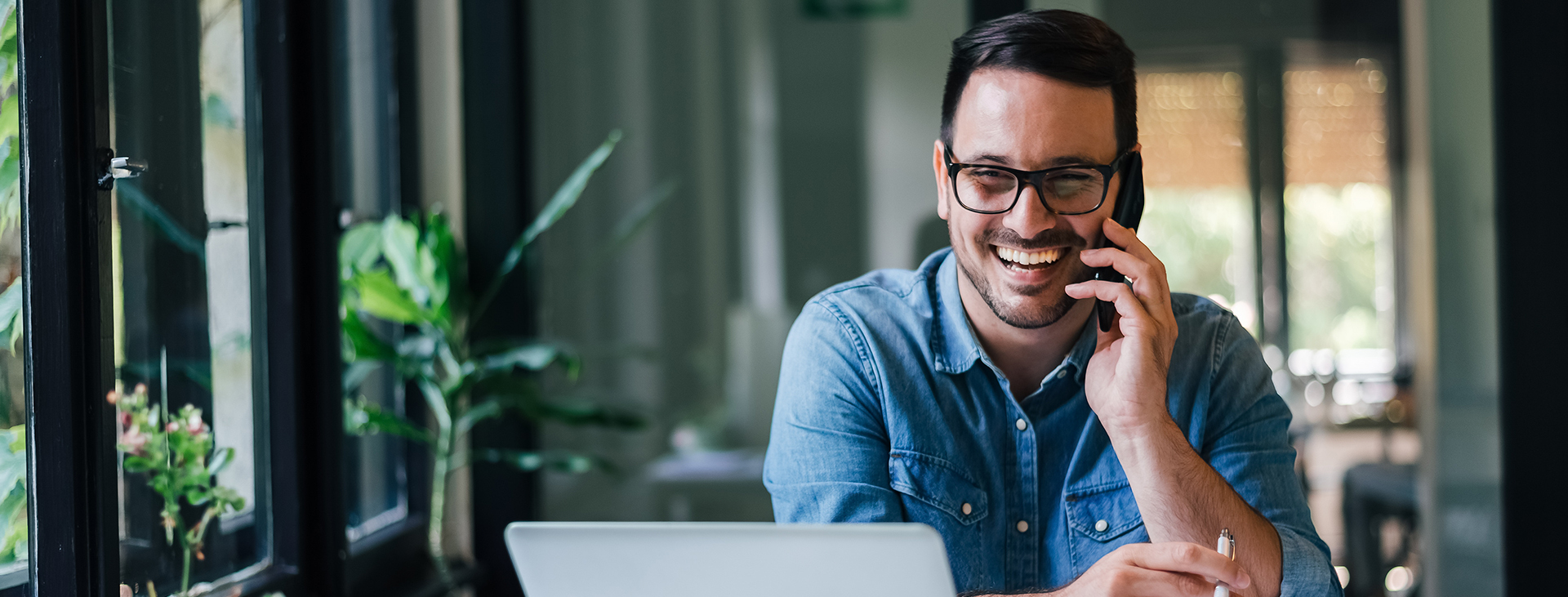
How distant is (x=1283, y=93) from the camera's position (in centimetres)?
262

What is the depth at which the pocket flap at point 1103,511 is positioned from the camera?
129 centimetres

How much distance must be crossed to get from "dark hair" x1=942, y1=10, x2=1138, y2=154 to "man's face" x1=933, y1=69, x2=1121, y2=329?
0.5 inches

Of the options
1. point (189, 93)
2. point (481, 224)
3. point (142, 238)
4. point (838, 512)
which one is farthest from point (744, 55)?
point (838, 512)

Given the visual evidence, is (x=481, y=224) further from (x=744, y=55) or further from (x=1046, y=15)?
(x=1046, y=15)

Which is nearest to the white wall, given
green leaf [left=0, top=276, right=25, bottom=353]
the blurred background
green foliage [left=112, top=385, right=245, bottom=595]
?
the blurred background

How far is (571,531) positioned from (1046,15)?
2.69ft

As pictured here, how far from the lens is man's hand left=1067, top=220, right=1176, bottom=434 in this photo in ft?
3.85

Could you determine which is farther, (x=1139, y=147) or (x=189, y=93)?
(x=189, y=93)

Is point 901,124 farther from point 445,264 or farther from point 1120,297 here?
point 1120,297

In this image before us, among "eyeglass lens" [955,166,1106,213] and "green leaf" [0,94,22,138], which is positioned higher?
"green leaf" [0,94,22,138]

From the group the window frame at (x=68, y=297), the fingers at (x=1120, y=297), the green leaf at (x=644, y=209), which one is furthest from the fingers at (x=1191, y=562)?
the green leaf at (x=644, y=209)

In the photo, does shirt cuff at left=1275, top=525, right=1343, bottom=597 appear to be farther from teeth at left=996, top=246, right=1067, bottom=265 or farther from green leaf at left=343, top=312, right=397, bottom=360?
green leaf at left=343, top=312, right=397, bottom=360

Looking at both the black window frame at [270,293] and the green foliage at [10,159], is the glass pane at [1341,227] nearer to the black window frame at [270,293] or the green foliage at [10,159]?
the black window frame at [270,293]

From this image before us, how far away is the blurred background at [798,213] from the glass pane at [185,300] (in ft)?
1.24
